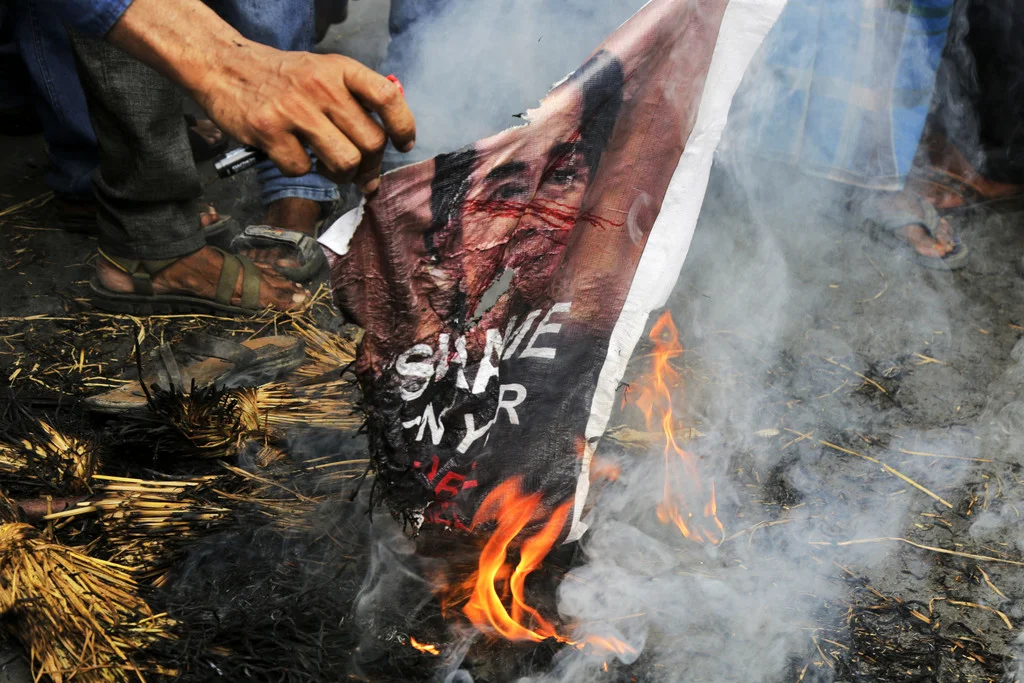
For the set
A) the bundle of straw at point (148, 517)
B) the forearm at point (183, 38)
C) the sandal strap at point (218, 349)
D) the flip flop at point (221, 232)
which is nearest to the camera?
the forearm at point (183, 38)

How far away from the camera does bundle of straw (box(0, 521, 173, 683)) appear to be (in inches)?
74.2

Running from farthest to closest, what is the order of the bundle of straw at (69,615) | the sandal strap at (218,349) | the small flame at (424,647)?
the sandal strap at (218,349) → the small flame at (424,647) → the bundle of straw at (69,615)

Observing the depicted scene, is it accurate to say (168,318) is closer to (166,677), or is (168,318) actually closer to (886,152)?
(166,677)

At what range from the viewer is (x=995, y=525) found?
2584 mm

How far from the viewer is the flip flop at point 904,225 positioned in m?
3.84

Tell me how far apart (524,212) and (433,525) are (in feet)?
2.96

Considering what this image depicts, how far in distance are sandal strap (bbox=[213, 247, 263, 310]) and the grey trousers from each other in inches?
6.1

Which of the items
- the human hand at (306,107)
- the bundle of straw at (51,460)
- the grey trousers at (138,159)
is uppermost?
the human hand at (306,107)

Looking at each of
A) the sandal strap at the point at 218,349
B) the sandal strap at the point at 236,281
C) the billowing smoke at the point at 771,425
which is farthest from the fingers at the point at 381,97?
the sandal strap at the point at 236,281

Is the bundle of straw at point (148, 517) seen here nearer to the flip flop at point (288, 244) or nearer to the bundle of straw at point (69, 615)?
the bundle of straw at point (69, 615)

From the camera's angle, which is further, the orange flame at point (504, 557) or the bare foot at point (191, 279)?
the bare foot at point (191, 279)

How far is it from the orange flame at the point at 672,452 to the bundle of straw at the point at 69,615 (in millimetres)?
1478

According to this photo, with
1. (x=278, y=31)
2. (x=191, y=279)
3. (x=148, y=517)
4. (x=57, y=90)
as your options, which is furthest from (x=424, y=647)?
(x=57, y=90)

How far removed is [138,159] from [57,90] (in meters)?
0.73
